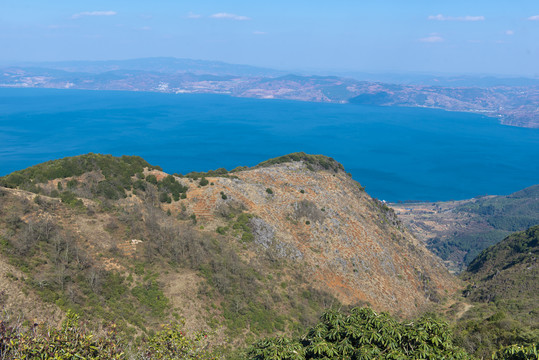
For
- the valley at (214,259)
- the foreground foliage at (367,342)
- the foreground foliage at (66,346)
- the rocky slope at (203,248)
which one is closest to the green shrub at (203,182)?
the valley at (214,259)

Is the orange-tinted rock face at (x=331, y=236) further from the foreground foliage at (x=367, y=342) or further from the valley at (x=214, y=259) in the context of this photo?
the foreground foliage at (x=367, y=342)

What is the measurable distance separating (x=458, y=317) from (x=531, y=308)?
21.6 feet

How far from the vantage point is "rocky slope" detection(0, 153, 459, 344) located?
71.0ft

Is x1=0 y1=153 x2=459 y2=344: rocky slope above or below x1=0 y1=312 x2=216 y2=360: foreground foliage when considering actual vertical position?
below

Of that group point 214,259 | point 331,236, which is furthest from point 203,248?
point 331,236

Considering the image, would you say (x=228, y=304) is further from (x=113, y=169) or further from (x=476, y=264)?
(x=476, y=264)

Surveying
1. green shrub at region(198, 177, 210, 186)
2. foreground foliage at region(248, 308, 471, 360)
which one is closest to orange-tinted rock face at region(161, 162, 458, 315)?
green shrub at region(198, 177, 210, 186)

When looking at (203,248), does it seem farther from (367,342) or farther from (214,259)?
(367,342)

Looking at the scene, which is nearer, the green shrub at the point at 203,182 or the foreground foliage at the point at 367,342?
the foreground foliage at the point at 367,342

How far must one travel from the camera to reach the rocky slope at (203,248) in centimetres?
2165

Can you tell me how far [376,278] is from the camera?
38375mm

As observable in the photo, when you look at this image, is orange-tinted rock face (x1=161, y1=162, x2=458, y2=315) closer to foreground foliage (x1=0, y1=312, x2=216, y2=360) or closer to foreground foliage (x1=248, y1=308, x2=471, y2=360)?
foreground foliage (x1=248, y1=308, x2=471, y2=360)

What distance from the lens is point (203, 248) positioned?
29375 mm

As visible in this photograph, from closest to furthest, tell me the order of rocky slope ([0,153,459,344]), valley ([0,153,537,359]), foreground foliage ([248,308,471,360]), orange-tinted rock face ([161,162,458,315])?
foreground foliage ([248,308,471,360]) → valley ([0,153,537,359]) → rocky slope ([0,153,459,344]) → orange-tinted rock face ([161,162,458,315])
